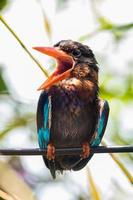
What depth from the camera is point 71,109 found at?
3252 millimetres

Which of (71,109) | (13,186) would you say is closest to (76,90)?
(71,109)

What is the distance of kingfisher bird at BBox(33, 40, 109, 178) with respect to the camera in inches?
127

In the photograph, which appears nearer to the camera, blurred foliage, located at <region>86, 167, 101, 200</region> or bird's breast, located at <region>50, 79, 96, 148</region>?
blurred foliage, located at <region>86, 167, 101, 200</region>

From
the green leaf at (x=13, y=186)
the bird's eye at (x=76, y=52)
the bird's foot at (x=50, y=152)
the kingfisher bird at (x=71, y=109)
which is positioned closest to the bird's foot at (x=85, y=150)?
the kingfisher bird at (x=71, y=109)

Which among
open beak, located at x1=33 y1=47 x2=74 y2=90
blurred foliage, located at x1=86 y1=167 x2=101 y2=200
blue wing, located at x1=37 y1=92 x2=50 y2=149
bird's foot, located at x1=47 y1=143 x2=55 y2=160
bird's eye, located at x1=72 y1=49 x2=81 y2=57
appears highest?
open beak, located at x1=33 y1=47 x2=74 y2=90

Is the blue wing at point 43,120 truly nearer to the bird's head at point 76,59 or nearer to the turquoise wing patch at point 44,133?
the turquoise wing patch at point 44,133

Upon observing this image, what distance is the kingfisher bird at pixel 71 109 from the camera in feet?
10.6

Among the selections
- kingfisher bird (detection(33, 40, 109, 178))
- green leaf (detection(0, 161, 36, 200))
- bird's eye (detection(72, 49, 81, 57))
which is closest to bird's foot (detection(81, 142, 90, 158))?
kingfisher bird (detection(33, 40, 109, 178))

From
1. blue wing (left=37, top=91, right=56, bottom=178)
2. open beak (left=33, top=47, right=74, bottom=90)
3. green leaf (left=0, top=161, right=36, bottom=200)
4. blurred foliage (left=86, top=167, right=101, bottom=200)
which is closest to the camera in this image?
green leaf (left=0, top=161, right=36, bottom=200)

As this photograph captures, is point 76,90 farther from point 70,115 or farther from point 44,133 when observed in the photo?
point 44,133

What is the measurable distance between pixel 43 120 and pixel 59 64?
31 cm

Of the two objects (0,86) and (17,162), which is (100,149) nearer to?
(0,86)

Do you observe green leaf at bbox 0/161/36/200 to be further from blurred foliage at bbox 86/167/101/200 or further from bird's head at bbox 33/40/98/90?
bird's head at bbox 33/40/98/90

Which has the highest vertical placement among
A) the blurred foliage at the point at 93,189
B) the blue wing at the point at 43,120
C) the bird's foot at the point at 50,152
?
the blue wing at the point at 43,120
